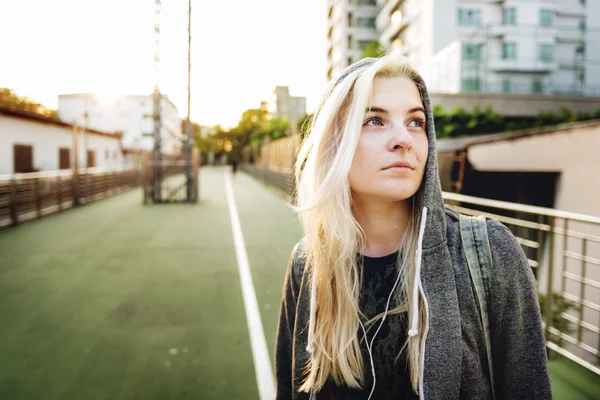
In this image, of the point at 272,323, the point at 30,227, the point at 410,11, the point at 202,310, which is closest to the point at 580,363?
the point at 272,323

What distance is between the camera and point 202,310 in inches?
191

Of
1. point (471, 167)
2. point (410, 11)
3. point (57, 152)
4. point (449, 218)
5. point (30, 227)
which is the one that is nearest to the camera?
point (449, 218)

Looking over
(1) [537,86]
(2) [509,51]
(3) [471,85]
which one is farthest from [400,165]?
(2) [509,51]

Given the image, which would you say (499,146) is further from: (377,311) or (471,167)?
(377,311)

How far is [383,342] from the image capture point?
1456mm

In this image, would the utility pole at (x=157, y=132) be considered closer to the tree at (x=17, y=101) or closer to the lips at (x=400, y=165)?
the lips at (x=400, y=165)

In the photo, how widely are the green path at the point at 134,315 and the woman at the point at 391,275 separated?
73.3 inches

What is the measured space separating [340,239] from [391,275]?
0.20 meters

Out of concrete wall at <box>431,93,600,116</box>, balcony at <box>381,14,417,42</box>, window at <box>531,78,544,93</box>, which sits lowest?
concrete wall at <box>431,93,600,116</box>

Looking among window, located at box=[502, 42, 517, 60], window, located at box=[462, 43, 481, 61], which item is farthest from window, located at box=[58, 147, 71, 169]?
window, located at box=[502, 42, 517, 60]

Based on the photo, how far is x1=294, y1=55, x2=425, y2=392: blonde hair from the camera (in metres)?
1.40

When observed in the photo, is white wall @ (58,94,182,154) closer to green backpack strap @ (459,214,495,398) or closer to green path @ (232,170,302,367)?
green path @ (232,170,302,367)

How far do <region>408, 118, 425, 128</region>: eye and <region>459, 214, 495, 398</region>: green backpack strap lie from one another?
0.35 m

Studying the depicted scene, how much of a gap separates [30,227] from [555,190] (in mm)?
10445
